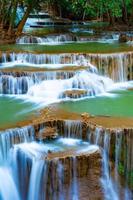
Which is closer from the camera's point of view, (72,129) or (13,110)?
(72,129)

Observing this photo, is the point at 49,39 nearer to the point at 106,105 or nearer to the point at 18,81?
the point at 18,81

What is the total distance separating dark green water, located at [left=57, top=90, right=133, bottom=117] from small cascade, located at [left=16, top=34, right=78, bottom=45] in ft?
22.6

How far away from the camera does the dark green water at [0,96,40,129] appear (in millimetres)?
10039

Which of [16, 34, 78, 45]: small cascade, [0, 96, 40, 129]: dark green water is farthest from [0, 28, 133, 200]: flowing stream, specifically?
[16, 34, 78, 45]: small cascade

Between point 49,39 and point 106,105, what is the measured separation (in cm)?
805

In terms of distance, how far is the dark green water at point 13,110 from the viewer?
32.9 feet

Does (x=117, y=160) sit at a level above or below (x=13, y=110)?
below

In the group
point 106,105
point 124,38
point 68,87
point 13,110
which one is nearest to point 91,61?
point 68,87

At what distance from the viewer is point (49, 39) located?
1892 cm

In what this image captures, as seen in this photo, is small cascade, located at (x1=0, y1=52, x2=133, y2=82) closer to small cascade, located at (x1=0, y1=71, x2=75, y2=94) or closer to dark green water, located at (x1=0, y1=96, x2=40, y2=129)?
small cascade, located at (x1=0, y1=71, x2=75, y2=94)

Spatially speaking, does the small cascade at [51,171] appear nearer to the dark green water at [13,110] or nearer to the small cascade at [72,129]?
the small cascade at [72,129]

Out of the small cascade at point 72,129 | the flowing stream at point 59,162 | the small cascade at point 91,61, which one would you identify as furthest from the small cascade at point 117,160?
the small cascade at point 91,61

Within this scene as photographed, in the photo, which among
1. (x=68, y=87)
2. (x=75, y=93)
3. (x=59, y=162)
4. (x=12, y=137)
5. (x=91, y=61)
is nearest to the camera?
(x=59, y=162)

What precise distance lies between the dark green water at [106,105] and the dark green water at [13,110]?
2.39ft
